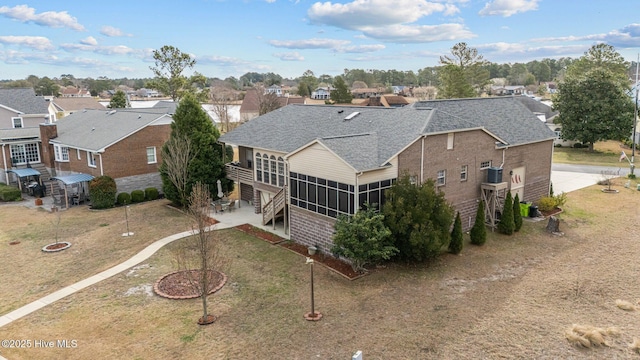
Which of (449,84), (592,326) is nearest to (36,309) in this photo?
(592,326)

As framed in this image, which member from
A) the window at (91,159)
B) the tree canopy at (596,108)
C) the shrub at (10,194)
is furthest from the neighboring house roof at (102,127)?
the tree canopy at (596,108)

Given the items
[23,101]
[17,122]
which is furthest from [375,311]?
[23,101]

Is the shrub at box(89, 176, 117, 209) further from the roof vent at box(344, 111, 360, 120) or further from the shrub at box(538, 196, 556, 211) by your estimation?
the shrub at box(538, 196, 556, 211)

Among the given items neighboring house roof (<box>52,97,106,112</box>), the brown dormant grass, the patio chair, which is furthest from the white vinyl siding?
neighboring house roof (<box>52,97,106,112</box>)

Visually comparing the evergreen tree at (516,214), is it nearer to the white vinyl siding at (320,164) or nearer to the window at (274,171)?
the white vinyl siding at (320,164)

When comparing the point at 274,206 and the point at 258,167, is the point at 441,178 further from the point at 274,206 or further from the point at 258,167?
the point at 258,167

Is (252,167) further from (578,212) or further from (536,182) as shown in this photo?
(578,212)
